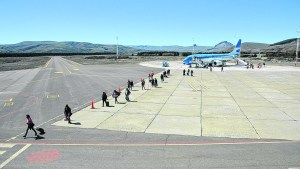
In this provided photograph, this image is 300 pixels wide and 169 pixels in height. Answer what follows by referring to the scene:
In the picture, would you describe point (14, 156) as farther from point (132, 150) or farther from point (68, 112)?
point (68, 112)

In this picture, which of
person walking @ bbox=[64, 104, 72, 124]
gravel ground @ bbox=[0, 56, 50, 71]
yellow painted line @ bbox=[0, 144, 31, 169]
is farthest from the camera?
gravel ground @ bbox=[0, 56, 50, 71]

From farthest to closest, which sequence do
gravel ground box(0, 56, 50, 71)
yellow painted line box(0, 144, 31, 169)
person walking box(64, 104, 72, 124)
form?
gravel ground box(0, 56, 50, 71) < person walking box(64, 104, 72, 124) < yellow painted line box(0, 144, 31, 169)

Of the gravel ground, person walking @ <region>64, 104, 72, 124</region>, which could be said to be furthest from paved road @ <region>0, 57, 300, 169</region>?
the gravel ground

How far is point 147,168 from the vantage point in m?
14.2

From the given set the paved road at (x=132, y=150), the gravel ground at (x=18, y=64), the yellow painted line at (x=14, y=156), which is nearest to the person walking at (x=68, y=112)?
the paved road at (x=132, y=150)

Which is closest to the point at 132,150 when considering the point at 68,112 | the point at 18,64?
the point at 68,112

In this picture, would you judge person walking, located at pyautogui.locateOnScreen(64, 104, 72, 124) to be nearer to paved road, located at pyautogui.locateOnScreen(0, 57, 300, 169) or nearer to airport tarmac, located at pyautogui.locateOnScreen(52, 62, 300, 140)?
airport tarmac, located at pyautogui.locateOnScreen(52, 62, 300, 140)

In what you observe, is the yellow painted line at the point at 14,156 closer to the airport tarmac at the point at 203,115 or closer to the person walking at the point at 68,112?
the airport tarmac at the point at 203,115

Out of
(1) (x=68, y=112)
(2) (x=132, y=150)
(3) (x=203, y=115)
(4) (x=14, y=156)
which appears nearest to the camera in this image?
(4) (x=14, y=156)

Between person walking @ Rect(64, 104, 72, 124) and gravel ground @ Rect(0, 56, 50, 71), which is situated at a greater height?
gravel ground @ Rect(0, 56, 50, 71)

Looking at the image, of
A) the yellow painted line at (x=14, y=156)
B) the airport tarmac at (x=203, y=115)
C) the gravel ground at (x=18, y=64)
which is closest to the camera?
the yellow painted line at (x=14, y=156)

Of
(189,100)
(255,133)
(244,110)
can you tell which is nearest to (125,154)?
(255,133)

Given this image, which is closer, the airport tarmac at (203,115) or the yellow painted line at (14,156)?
the yellow painted line at (14,156)

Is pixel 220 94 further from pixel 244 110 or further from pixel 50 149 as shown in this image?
pixel 50 149
